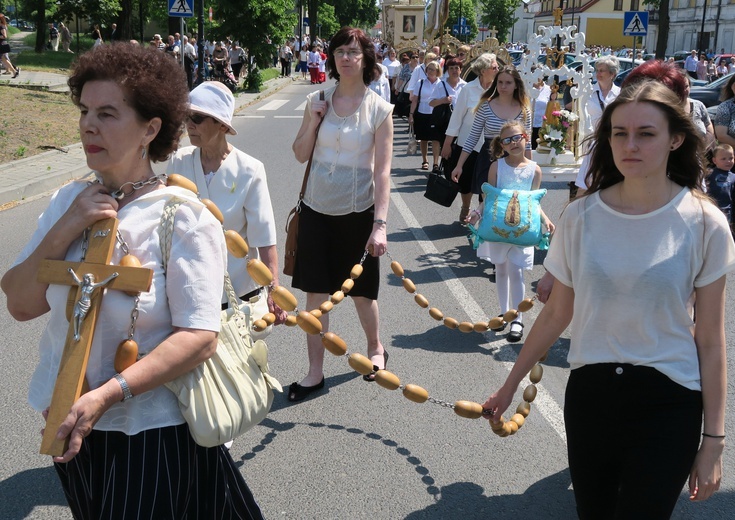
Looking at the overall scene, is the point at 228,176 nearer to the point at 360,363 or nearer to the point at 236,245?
the point at 236,245

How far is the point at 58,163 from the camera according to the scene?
1352 cm

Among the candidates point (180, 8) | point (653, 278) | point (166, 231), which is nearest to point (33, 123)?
point (180, 8)

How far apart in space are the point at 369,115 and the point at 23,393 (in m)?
2.54

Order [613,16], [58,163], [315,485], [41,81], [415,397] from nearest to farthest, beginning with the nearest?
[415,397] < [315,485] < [58,163] < [41,81] < [613,16]

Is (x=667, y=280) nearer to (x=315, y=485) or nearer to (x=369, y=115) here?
(x=315, y=485)

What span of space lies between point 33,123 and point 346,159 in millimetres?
14144

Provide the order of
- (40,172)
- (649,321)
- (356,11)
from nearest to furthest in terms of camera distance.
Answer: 1. (649,321)
2. (40,172)
3. (356,11)

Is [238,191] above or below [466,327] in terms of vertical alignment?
above

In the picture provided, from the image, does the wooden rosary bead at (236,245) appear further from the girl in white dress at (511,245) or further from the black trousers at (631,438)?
the girl in white dress at (511,245)

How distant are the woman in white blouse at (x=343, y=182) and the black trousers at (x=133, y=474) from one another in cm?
247

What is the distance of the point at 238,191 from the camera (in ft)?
13.1

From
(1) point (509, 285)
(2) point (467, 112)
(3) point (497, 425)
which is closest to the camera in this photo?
(3) point (497, 425)

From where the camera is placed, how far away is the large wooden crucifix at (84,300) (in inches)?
83.4

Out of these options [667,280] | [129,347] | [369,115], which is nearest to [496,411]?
[667,280]
